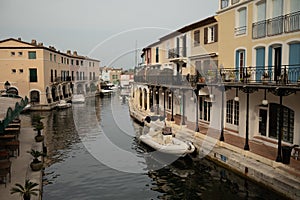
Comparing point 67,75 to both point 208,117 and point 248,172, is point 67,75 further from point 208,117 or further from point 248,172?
point 248,172

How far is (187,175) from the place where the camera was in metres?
15.9

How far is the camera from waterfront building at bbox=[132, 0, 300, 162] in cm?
1547

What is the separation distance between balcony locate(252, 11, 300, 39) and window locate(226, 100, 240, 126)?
492 cm

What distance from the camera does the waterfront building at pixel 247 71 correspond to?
50.8ft

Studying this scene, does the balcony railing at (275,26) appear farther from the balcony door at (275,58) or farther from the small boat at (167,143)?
the small boat at (167,143)

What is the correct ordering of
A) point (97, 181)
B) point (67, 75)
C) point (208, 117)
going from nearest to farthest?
1. point (97, 181)
2. point (208, 117)
3. point (67, 75)

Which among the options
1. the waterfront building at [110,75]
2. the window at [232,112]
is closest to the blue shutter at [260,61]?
the window at [232,112]

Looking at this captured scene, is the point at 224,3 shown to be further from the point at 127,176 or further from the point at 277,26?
the point at 127,176

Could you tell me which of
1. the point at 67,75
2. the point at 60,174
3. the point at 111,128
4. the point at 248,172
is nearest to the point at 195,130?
the point at 248,172

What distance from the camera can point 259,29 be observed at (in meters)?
17.8

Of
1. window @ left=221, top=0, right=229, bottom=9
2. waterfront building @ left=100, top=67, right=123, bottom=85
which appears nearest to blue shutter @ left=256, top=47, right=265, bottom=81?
window @ left=221, top=0, right=229, bottom=9

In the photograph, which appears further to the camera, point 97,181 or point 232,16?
point 232,16

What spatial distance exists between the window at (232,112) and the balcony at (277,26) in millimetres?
4915

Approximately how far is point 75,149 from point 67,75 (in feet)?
138
